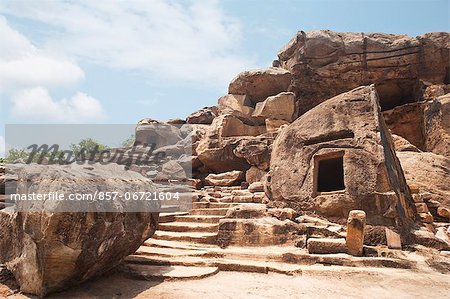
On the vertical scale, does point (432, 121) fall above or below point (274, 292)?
above

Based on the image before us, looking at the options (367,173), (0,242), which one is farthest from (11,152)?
(367,173)

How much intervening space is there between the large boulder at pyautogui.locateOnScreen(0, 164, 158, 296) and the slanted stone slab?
286cm

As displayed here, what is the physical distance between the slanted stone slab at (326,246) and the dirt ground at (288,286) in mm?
524

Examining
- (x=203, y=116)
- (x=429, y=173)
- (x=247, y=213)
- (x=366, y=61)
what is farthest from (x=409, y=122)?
(x=247, y=213)

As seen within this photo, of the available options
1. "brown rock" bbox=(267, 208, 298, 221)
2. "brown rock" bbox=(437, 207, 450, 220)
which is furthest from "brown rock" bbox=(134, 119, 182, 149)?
"brown rock" bbox=(437, 207, 450, 220)

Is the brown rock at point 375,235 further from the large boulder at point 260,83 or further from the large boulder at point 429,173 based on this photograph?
the large boulder at point 260,83

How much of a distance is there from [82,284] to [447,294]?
15.0ft

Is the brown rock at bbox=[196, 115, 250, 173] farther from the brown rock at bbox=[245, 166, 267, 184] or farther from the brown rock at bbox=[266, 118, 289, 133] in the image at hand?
the brown rock at bbox=[266, 118, 289, 133]

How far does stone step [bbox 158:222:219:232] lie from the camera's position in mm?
7275

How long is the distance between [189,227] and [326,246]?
9.87 feet

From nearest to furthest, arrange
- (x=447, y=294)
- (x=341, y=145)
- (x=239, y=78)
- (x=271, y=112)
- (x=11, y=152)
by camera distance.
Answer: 1. (x=447, y=294)
2. (x=341, y=145)
3. (x=271, y=112)
4. (x=239, y=78)
5. (x=11, y=152)

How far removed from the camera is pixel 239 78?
1947 centimetres

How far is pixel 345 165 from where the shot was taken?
6.81 meters

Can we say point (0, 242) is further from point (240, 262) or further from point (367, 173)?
point (367, 173)
